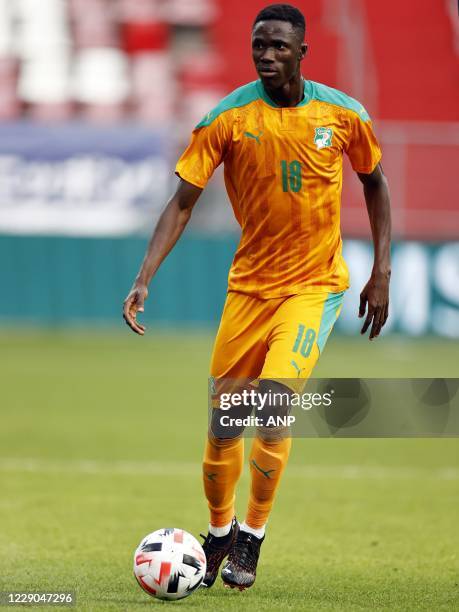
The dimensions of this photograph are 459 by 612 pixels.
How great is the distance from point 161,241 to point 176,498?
9.35 feet

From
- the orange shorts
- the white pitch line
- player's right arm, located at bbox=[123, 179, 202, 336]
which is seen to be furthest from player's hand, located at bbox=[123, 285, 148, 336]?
the white pitch line

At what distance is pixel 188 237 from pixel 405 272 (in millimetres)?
3049

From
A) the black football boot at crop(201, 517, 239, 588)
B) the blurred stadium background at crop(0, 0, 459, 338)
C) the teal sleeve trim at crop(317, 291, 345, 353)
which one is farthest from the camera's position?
the blurred stadium background at crop(0, 0, 459, 338)

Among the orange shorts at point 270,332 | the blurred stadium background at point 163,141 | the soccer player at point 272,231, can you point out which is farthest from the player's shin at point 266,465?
the blurred stadium background at point 163,141

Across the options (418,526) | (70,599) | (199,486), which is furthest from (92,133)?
(70,599)

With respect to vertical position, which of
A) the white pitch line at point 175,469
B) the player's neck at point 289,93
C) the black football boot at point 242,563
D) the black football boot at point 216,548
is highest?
the player's neck at point 289,93

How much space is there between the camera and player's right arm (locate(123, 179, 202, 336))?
5344mm

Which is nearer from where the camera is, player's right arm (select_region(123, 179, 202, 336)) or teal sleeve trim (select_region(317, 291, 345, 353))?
player's right arm (select_region(123, 179, 202, 336))

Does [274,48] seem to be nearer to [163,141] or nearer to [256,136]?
[256,136]

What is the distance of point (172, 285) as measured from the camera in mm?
17328

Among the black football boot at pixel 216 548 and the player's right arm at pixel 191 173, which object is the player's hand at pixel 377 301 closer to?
the player's right arm at pixel 191 173

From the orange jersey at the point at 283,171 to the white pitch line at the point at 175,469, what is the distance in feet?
11.2

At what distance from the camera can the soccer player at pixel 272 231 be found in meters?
5.48

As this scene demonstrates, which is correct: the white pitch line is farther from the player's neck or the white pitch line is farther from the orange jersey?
the player's neck
